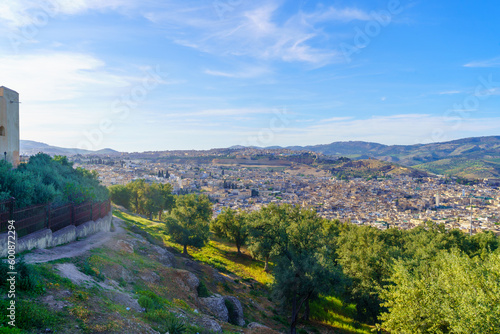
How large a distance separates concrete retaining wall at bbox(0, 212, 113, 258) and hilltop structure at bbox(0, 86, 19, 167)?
7056 mm

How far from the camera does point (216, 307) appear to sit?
532 inches

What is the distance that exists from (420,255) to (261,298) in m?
14.0

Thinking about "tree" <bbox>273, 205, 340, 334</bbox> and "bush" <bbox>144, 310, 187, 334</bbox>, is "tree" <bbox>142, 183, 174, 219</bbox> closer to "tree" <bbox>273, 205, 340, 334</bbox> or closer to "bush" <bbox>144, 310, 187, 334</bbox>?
"tree" <bbox>273, 205, 340, 334</bbox>

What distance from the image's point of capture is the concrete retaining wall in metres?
10.3

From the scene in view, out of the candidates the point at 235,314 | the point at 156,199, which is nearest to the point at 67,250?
the point at 235,314

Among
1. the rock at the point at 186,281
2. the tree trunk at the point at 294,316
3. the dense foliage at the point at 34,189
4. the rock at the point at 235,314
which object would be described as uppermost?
the dense foliage at the point at 34,189

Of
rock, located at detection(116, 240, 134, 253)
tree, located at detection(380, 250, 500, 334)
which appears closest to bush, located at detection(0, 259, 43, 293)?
rock, located at detection(116, 240, 134, 253)

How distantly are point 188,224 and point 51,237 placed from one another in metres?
15.4

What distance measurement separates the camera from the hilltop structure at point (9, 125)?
17016 millimetres

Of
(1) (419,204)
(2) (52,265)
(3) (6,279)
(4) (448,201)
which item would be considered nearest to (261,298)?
(2) (52,265)

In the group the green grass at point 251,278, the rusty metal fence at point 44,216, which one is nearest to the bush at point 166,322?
the green grass at point 251,278

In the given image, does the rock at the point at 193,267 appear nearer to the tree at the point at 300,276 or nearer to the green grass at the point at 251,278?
the green grass at the point at 251,278

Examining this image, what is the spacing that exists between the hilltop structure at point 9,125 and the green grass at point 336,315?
2484 cm

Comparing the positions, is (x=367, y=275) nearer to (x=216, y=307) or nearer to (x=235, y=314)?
(x=235, y=314)
